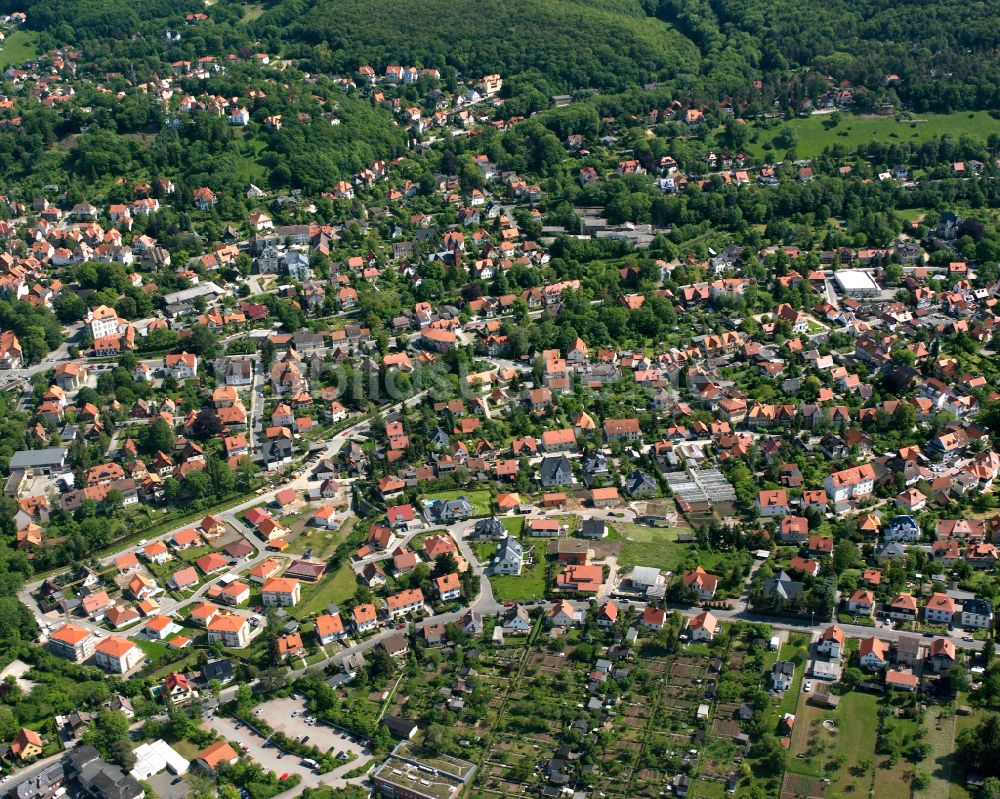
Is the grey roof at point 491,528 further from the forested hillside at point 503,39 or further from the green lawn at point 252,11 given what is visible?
the green lawn at point 252,11

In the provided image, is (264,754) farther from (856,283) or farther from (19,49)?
(19,49)

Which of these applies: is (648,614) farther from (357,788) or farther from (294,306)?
(294,306)

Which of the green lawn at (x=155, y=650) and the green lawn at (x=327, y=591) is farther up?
the green lawn at (x=327, y=591)

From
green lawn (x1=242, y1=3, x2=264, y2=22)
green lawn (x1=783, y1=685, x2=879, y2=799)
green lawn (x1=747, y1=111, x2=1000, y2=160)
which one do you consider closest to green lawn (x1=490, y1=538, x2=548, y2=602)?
green lawn (x1=783, y1=685, x2=879, y2=799)

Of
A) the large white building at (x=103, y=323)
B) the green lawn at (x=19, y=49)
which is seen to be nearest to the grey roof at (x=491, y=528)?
the large white building at (x=103, y=323)

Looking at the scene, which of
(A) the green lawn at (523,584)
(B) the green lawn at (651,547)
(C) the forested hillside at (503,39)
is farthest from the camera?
(C) the forested hillside at (503,39)

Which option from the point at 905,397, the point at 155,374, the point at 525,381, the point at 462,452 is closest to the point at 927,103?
the point at 905,397
